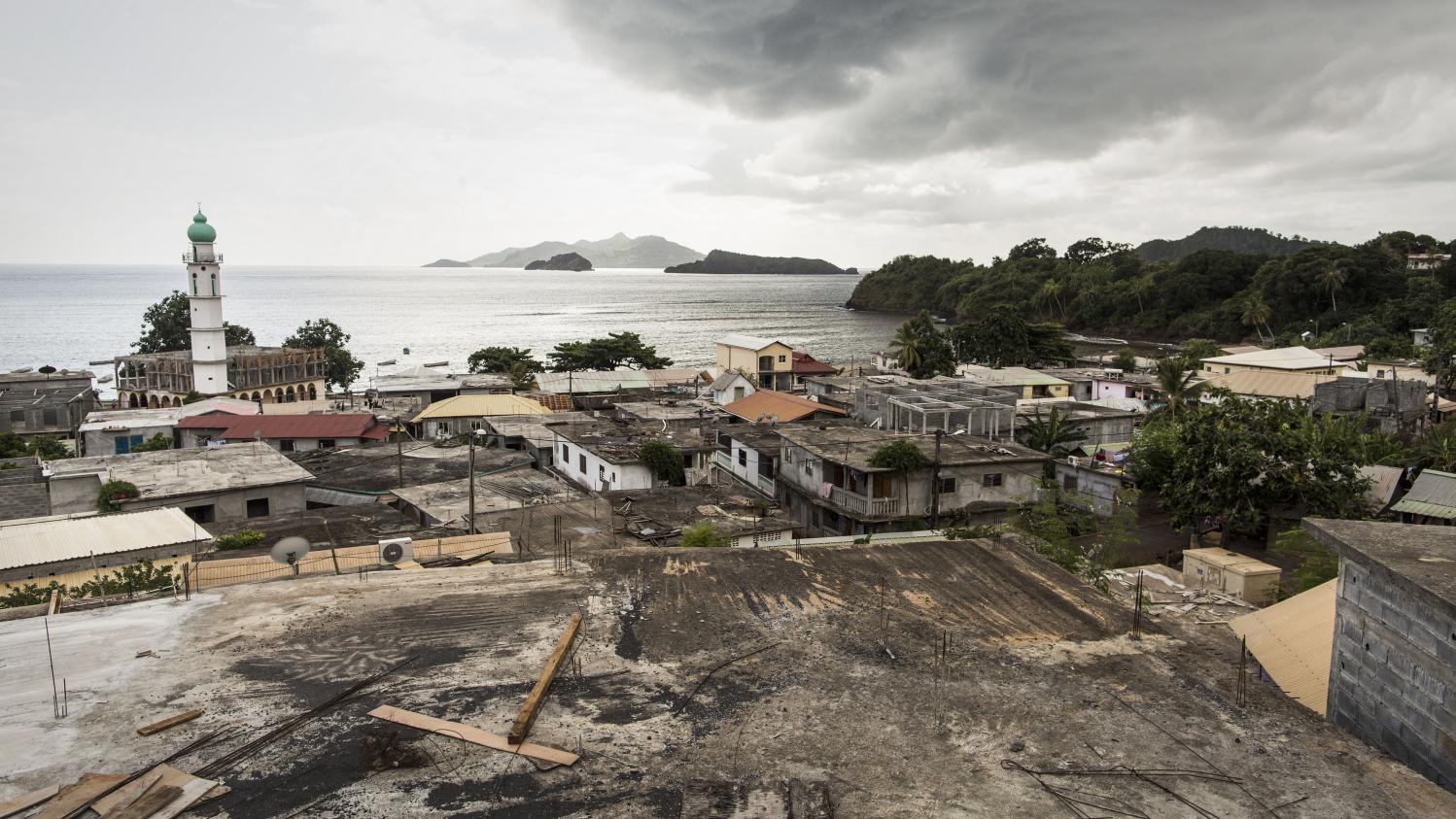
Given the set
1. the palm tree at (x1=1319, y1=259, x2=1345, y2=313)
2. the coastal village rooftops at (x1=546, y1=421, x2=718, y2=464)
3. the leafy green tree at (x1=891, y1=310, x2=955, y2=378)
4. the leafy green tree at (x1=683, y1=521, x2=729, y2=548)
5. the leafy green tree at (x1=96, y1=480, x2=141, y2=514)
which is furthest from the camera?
the palm tree at (x1=1319, y1=259, x2=1345, y2=313)

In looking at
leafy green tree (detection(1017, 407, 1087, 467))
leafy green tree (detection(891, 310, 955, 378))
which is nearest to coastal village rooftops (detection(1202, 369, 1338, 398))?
leafy green tree (detection(1017, 407, 1087, 467))

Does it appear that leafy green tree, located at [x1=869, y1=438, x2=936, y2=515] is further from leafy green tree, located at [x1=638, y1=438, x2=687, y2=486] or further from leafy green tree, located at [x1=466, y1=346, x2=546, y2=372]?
leafy green tree, located at [x1=466, y1=346, x2=546, y2=372]

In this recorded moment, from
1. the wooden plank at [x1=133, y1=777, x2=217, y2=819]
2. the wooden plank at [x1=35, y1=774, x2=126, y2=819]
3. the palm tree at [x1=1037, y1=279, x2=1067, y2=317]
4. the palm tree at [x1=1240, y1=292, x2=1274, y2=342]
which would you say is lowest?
the wooden plank at [x1=133, y1=777, x2=217, y2=819]

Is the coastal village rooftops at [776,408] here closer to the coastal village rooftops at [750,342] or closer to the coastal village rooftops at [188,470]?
the coastal village rooftops at [750,342]

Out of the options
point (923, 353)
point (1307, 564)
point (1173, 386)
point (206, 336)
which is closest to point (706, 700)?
point (1307, 564)

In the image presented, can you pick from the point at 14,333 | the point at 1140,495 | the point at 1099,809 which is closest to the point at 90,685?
the point at 1099,809

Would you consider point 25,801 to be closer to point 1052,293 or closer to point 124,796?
point 124,796

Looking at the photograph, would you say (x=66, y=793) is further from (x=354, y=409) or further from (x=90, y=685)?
(x=354, y=409)
